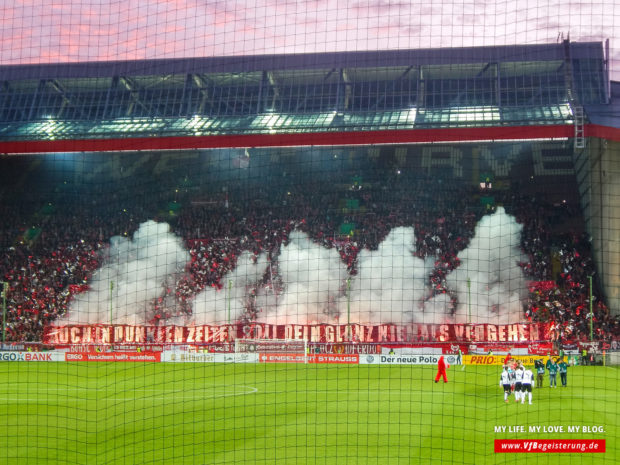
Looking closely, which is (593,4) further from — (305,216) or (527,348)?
(305,216)

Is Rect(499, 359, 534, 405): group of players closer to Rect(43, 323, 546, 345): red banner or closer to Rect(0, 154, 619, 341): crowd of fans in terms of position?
Rect(43, 323, 546, 345): red banner

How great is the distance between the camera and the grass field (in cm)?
1463

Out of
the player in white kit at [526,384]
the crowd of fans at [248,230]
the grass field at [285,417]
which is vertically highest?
the crowd of fans at [248,230]

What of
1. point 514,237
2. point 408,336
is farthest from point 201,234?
point 514,237

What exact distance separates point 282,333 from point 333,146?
10.1 meters

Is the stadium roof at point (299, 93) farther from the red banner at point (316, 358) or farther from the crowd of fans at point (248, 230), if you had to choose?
the red banner at point (316, 358)

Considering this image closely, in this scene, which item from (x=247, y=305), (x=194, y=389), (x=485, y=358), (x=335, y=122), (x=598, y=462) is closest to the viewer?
(x=598, y=462)

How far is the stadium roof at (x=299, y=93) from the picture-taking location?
34.3 meters

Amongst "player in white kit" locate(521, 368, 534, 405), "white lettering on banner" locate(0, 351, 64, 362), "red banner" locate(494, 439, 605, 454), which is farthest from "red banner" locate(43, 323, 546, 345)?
"red banner" locate(494, 439, 605, 454)

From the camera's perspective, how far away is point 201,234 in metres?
41.2

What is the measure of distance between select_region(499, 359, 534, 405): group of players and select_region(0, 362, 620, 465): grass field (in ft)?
1.43

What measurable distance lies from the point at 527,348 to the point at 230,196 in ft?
60.9

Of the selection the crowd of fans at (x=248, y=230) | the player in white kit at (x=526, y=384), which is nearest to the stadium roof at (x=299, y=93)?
the crowd of fans at (x=248, y=230)

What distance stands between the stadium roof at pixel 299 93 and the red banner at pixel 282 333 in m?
9.50
